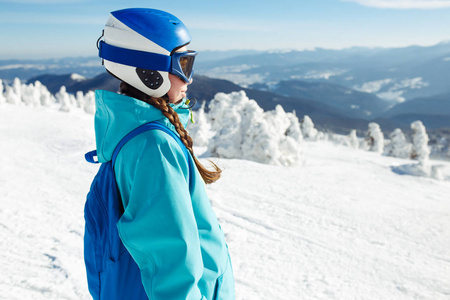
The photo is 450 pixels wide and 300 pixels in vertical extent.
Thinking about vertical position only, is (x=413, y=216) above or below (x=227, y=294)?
below

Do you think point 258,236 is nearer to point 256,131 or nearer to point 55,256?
point 55,256

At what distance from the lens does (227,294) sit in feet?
5.98

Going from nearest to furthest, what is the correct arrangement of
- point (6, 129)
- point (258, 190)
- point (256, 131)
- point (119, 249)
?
point (119, 249) → point (258, 190) → point (6, 129) → point (256, 131)

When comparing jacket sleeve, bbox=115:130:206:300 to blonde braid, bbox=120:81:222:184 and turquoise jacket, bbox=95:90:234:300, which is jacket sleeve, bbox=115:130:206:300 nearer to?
turquoise jacket, bbox=95:90:234:300

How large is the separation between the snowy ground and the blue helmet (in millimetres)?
3370

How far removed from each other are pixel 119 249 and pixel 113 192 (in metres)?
0.30

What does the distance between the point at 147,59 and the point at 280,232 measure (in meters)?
5.37

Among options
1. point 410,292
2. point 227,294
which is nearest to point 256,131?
point 410,292

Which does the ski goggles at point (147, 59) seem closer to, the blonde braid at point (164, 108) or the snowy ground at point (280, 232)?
the blonde braid at point (164, 108)

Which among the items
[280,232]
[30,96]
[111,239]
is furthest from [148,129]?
[30,96]

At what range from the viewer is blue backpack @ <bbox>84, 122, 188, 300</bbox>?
159cm

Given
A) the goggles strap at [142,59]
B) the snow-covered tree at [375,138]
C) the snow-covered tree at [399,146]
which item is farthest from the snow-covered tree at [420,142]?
the goggles strap at [142,59]

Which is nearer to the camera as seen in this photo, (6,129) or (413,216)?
(413,216)

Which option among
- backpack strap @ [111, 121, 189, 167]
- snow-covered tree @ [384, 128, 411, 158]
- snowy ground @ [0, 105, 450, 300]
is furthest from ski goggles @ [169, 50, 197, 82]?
snow-covered tree @ [384, 128, 411, 158]
